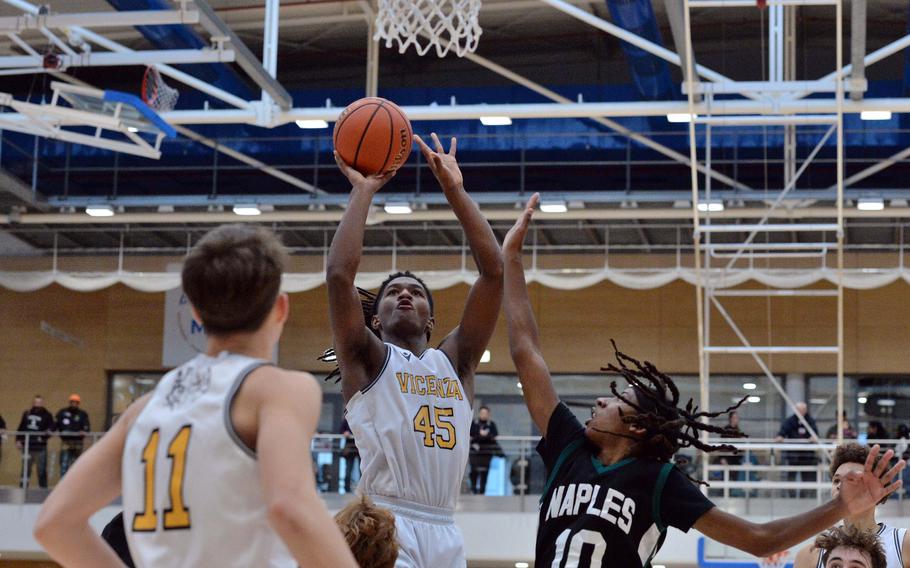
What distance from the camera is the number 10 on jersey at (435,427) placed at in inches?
194

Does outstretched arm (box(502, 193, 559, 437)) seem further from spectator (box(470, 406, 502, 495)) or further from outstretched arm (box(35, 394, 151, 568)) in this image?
spectator (box(470, 406, 502, 495))

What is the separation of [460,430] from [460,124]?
14027mm

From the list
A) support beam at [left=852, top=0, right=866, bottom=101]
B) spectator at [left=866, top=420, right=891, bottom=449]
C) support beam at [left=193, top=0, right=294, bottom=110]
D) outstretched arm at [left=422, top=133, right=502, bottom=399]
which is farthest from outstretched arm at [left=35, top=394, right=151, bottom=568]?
spectator at [left=866, top=420, right=891, bottom=449]

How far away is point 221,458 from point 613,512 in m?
1.91

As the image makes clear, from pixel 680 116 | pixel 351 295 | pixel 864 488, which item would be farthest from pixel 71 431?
pixel 864 488

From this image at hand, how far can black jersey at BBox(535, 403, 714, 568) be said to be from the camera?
4113 millimetres

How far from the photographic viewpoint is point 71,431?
20.0m

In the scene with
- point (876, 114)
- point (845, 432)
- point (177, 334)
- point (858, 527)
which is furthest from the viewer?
point (177, 334)

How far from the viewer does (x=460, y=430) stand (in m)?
5.06

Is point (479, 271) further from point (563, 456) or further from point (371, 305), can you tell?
point (563, 456)

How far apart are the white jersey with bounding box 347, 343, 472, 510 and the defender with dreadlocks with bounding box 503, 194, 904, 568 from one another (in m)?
0.55

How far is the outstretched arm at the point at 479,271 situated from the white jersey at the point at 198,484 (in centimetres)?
253

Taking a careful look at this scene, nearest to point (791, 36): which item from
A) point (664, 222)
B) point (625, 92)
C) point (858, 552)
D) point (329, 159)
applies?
point (625, 92)

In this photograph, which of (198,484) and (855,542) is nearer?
(198,484)
